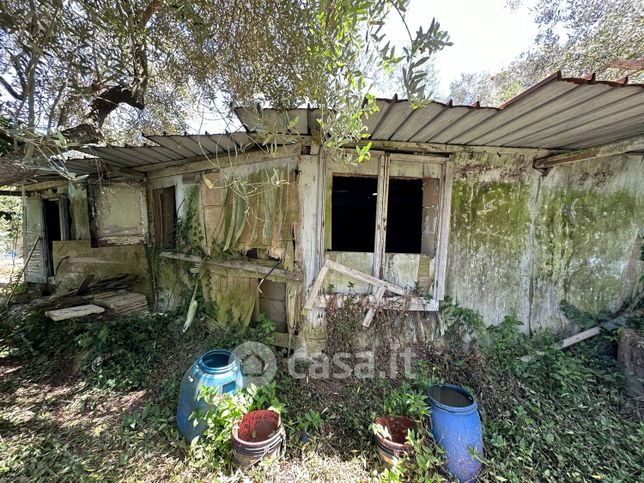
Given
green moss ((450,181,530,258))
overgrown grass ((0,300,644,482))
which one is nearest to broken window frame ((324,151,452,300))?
green moss ((450,181,530,258))

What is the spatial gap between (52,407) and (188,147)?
3619 mm

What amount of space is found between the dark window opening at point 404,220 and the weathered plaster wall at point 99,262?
524 centimetres

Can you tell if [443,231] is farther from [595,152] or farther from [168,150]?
[168,150]

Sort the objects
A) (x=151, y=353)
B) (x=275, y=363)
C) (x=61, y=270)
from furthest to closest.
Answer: (x=61, y=270), (x=151, y=353), (x=275, y=363)

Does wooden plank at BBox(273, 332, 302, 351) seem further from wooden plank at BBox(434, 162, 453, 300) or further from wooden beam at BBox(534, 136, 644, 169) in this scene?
wooden beam at BBox(534, 136, 644, 169)

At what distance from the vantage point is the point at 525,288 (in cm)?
380

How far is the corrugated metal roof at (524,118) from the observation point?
188 centimetres

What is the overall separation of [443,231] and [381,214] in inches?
33.6

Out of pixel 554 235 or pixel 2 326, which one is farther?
pixel 2 326

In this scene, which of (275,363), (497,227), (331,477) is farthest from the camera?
(497,227)

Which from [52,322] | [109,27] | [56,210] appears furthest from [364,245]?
[56,210]

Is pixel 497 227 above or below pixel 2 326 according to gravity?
above

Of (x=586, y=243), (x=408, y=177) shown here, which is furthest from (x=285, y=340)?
(x=586, y=243)

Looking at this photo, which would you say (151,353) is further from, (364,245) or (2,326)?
(364,245)
